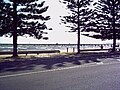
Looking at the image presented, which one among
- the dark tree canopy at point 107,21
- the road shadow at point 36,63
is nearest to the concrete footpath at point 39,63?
the road shadow at point 36,63

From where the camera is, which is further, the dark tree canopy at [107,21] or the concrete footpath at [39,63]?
the dark tree canopy at [107,21]

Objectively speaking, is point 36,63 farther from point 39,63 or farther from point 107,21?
point 107,21

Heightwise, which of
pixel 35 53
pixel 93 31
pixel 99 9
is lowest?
pixel 35 53

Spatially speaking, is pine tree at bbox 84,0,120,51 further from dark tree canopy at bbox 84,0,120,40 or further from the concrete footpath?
the concrete footpath

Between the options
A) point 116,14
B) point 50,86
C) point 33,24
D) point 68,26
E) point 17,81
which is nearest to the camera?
point 50,86

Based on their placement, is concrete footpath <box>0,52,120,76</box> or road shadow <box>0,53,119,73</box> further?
road shadow <box>0,53,119,73</box>

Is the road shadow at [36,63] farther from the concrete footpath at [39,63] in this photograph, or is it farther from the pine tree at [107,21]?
the pine tree at [107,21]

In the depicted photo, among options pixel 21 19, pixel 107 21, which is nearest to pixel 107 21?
pixel 107 21

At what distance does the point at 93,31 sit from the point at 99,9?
3.81 meters

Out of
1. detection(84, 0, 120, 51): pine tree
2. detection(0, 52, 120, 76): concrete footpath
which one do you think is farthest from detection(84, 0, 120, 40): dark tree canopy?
detection(0, 52, 120, 76): concrete footpath

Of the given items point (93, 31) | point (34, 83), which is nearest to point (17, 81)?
point (34, 83)

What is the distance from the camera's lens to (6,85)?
9.80m

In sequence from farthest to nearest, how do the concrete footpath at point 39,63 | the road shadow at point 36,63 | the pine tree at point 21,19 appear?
the pine tree at point 21,19
the road shadow at point 36,63
the concrete footpath at point 39,63

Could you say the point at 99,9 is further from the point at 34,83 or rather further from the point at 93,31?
the point at 34,83
